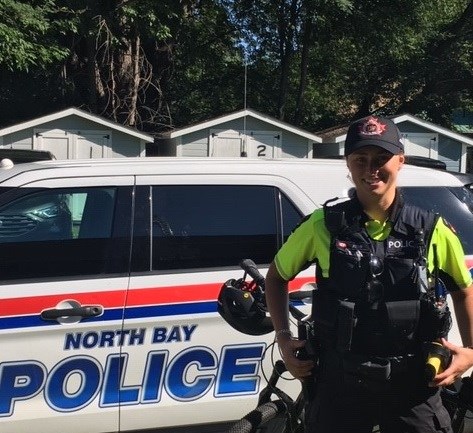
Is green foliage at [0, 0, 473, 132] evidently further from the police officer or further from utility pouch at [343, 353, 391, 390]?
utility pouch at [343, 353, 391, 390]

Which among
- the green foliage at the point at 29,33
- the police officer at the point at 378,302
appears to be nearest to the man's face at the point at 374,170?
the police officer at the point at 378,302

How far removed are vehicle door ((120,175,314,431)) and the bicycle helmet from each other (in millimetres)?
627

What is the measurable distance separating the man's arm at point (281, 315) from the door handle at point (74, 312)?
1189mm

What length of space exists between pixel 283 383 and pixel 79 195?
4.37 feet

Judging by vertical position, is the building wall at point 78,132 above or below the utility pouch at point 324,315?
above

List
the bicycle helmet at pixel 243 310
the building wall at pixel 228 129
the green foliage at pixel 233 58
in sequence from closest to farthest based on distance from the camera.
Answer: the bicycle helmet at pixel 243 310, the building wall at pixel 228 129, the green foliage at pixel 233 58

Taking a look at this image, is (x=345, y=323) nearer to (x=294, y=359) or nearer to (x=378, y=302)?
(x=378, y=302)

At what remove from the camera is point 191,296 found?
348 cm

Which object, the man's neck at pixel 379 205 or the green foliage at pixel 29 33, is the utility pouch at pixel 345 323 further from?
the green foliage at pixel 29 33

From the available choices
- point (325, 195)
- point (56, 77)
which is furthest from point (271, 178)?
point (56, 77)

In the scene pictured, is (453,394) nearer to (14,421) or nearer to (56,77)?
(14,421)

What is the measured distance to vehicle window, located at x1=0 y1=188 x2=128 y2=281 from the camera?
336 cm

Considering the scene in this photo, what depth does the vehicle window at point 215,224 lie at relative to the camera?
3.54m

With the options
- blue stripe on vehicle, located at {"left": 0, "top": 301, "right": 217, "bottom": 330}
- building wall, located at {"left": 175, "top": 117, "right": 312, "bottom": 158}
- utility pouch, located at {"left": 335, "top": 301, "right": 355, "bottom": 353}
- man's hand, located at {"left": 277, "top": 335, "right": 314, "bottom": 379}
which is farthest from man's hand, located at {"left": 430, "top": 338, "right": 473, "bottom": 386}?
building wall, located at {"left": 175, "top": 117, "right": 312, "bottom": 158}
